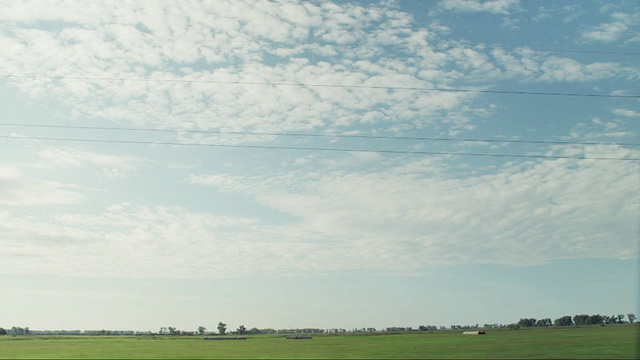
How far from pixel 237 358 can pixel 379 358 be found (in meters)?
16.6

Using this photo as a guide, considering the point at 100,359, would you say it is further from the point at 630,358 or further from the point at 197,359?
the point at 630,358

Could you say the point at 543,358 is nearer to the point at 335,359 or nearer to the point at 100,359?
the point at 335,359

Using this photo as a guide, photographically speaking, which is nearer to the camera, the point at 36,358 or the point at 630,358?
the point at 630,358

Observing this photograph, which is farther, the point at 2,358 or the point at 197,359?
the point at 2,358

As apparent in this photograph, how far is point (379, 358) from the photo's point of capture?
55.8 meters

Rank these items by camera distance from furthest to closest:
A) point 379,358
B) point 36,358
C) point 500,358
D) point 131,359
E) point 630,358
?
point 36,358
point 131,359
point 379,358
point 500,358
point 630,358

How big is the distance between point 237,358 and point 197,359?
178 inches

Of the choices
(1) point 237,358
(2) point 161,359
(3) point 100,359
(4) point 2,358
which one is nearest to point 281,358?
(1) point 237,358

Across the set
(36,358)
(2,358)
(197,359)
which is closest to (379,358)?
(197,359)

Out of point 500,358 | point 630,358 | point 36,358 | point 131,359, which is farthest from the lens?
point 36,358

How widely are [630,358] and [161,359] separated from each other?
4771 cm

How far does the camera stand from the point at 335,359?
5531cm

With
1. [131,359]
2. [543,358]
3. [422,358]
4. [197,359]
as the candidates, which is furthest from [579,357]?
[131,359]

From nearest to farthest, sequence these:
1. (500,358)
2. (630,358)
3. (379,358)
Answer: (630,358)
(500,358)
(379,358)
